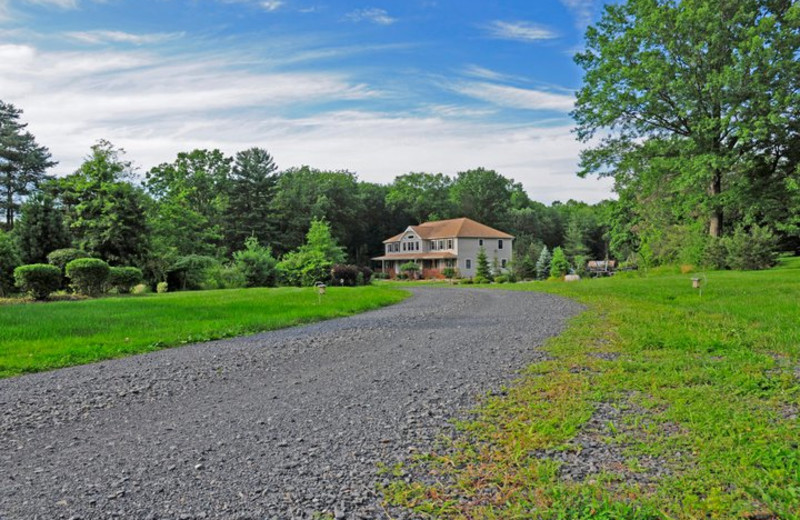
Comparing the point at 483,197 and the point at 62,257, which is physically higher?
the point at 483,197

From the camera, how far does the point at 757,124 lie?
19.2 metres

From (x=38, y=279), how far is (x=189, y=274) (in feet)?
25.5

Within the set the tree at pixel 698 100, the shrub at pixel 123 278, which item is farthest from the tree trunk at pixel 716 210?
the shrub at pixel 123 278

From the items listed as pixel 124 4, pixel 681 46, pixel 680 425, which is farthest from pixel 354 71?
pixel 681 46

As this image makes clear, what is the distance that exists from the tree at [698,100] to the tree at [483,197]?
38981mm

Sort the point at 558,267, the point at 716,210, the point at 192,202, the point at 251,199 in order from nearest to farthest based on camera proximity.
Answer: the point at 716,210 → the point at 558,267 → the point at 192,202 → the point at 251,199

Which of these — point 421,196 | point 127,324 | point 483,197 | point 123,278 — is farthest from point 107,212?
point 483,197

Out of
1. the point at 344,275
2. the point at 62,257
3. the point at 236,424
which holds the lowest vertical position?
the point at 236,424

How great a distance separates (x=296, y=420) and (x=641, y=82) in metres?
24.0

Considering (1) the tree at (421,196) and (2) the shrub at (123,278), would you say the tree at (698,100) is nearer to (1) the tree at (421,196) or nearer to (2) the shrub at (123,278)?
(2) the shrub at (123,278)

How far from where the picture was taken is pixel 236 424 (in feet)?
12.6

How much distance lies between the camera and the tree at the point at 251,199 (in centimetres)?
4553

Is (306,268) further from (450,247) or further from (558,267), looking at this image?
(450,247)

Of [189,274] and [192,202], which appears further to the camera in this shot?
[192,202]
